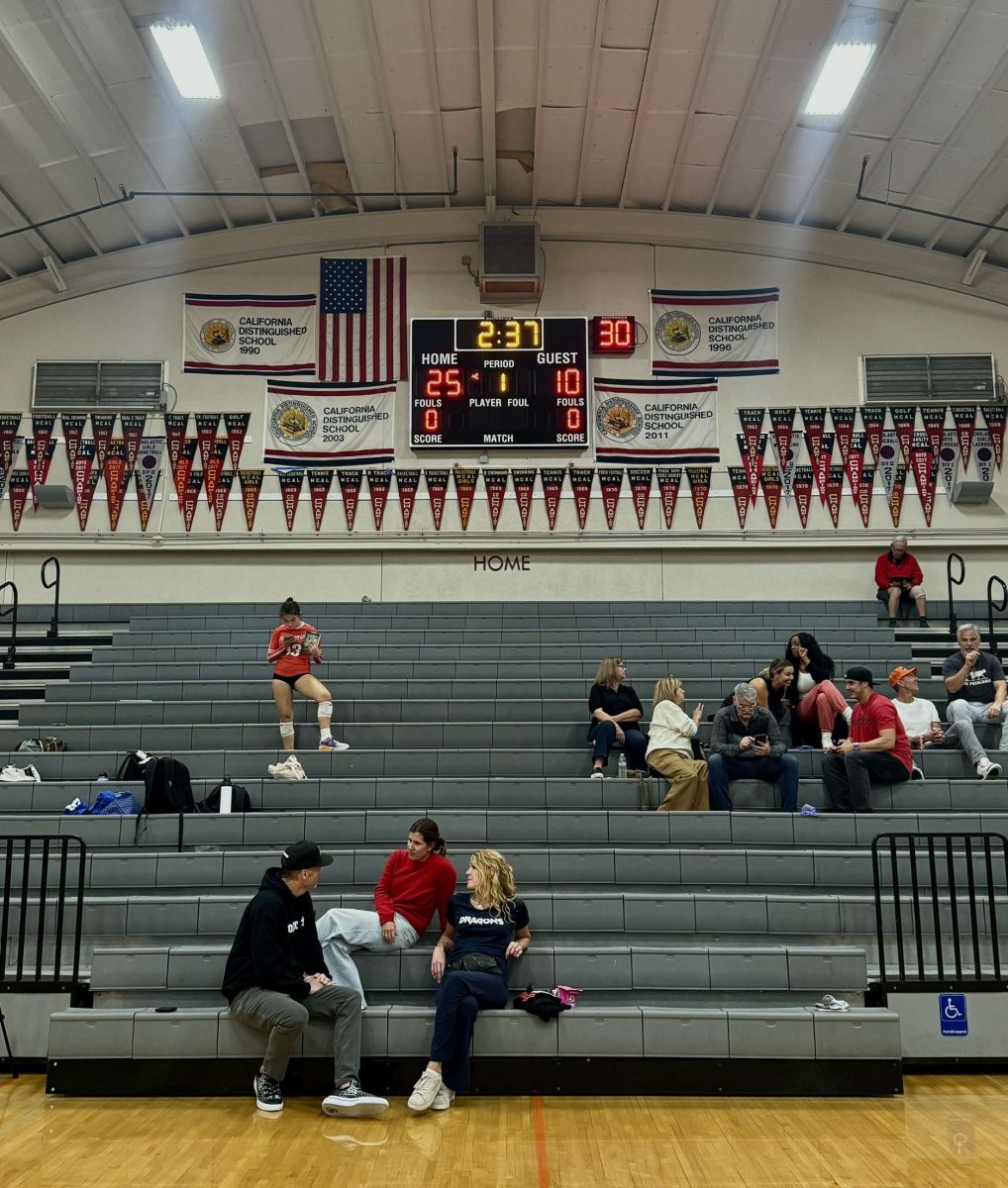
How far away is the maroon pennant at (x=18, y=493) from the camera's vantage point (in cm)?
1458

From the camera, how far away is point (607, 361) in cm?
1517

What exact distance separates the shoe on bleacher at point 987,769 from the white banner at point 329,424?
8.96 m

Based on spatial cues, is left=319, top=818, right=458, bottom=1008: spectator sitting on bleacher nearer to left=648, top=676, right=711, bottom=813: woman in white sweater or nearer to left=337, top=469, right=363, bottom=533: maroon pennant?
left=648, top=676, right=711, bottom=813: woman in white sweater

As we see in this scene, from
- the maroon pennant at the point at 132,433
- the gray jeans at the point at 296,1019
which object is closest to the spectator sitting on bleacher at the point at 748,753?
the gray jeans at the point at 296,1019

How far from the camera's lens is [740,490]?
1480 cm

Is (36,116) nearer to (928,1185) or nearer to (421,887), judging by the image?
(421,887)

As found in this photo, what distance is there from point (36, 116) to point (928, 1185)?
13421mm

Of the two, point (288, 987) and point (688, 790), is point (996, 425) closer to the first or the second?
point (688, 790)

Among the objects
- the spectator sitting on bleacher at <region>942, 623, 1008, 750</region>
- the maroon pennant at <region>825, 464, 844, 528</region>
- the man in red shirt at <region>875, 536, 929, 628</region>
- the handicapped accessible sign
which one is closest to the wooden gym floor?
the handicapped accessible sign

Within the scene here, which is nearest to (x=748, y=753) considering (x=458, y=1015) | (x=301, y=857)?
(x=458, y=1015)

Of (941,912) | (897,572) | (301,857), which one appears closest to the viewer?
(301,857)

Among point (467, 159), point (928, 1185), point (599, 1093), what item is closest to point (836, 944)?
point (599, 1093)

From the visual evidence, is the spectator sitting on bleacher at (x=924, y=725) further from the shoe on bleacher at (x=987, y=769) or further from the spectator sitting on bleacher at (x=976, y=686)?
the spectator sitting on bleacher at (x=976, y=686)

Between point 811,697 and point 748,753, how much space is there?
1178mm
